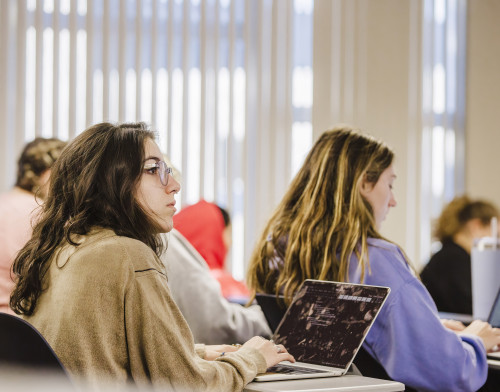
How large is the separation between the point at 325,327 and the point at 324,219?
1.44 ft

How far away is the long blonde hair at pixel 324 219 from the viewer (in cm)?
218

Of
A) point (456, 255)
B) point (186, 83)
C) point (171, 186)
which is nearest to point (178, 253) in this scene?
point (171, 186)

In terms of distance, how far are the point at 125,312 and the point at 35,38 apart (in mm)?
4014

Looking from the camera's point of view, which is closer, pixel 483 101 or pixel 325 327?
pixel 325 327

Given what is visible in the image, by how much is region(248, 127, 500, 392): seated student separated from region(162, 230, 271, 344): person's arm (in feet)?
0.76

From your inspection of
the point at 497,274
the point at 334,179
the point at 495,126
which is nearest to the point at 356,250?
the point at 334,179

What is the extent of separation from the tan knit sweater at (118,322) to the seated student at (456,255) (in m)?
2.52

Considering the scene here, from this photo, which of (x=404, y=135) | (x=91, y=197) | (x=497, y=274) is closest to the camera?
(x=91, y=197)

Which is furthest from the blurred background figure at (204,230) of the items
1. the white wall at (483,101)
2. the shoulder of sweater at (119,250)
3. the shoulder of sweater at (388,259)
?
the white wall at (483,101)

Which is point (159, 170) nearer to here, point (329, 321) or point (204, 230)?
point (329, 321)

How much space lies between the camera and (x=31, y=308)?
156 cm

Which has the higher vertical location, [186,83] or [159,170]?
[186,83]

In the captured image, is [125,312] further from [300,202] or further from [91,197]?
[300,202]

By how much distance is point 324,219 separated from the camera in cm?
224
